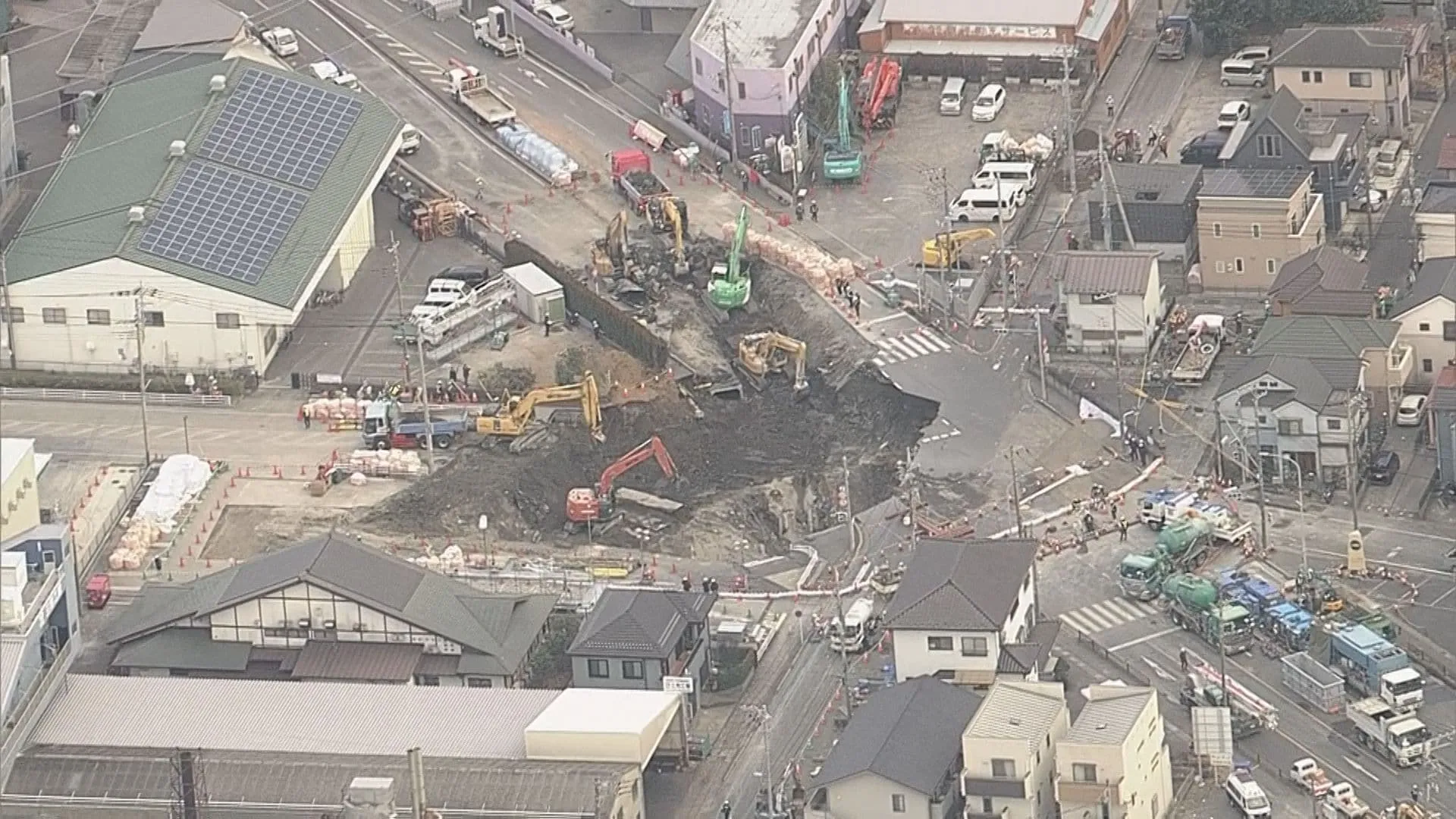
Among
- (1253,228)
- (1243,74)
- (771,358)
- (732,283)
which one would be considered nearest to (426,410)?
(771,358)

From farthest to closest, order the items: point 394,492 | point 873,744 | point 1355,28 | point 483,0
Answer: point 483,0
point 1355,28
point 394,492
point 873,744

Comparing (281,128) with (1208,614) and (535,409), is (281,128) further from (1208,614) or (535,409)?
(1208,614)

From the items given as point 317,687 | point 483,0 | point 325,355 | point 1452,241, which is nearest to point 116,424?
point 325,355

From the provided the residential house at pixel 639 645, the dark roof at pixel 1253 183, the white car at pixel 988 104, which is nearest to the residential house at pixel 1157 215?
the dark roof at pixel 1253 183

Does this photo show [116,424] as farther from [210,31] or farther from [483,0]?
[483,0]

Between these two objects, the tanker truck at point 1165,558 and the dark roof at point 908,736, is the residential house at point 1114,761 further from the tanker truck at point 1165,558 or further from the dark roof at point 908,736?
the tanker truck at point 1165,558

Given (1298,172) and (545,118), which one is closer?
(1298,172)

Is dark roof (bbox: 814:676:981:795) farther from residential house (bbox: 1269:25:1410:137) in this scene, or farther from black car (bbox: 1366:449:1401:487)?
residential house (bbox: 1269:25:1410:137)

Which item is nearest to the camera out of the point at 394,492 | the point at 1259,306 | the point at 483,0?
the point at 394,492
